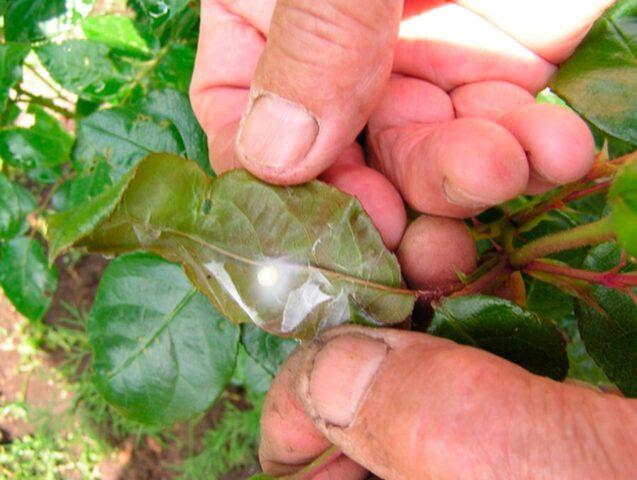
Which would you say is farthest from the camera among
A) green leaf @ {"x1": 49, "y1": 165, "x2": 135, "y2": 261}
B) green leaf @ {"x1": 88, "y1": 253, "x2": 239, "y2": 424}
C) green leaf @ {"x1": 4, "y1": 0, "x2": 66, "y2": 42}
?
green leaf @ {"x1": 4, "y1": 0, "x2": 66, "y2": 42}

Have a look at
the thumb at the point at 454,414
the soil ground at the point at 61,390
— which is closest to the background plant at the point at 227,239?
the thumb at the point at 454,414

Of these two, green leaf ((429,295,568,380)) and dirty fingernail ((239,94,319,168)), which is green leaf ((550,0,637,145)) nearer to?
green leaf ((429,295,568,380))

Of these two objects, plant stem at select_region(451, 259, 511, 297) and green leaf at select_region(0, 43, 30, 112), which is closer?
plant stem at select_region(451, 259, 511, 297)

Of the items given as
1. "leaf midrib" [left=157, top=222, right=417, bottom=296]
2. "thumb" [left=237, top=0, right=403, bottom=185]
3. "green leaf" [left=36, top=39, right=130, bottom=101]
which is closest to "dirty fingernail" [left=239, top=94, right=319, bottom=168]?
"thumb" [left=237, top=0, right=403, bottom=185]

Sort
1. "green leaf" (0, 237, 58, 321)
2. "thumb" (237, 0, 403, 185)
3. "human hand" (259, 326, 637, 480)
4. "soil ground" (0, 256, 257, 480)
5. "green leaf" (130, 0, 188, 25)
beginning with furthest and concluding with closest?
"soil ground" (0, 256, 257, 480)
"green leaf" (0, 237, 58, 321)
"green leaf" (130, 0, 188, 25)
"thumb" (237, 0, 403, 185)
"human hand" (259, 326, 637, 480)

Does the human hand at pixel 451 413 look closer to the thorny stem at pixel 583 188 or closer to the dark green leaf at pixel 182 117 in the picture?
the thorny stem at pixel 583 188

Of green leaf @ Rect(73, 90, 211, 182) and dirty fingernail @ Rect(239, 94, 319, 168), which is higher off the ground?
dirty fingernail @ Rect(239, 94, 319, 168)

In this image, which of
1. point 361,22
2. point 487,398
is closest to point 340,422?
point 487,398
